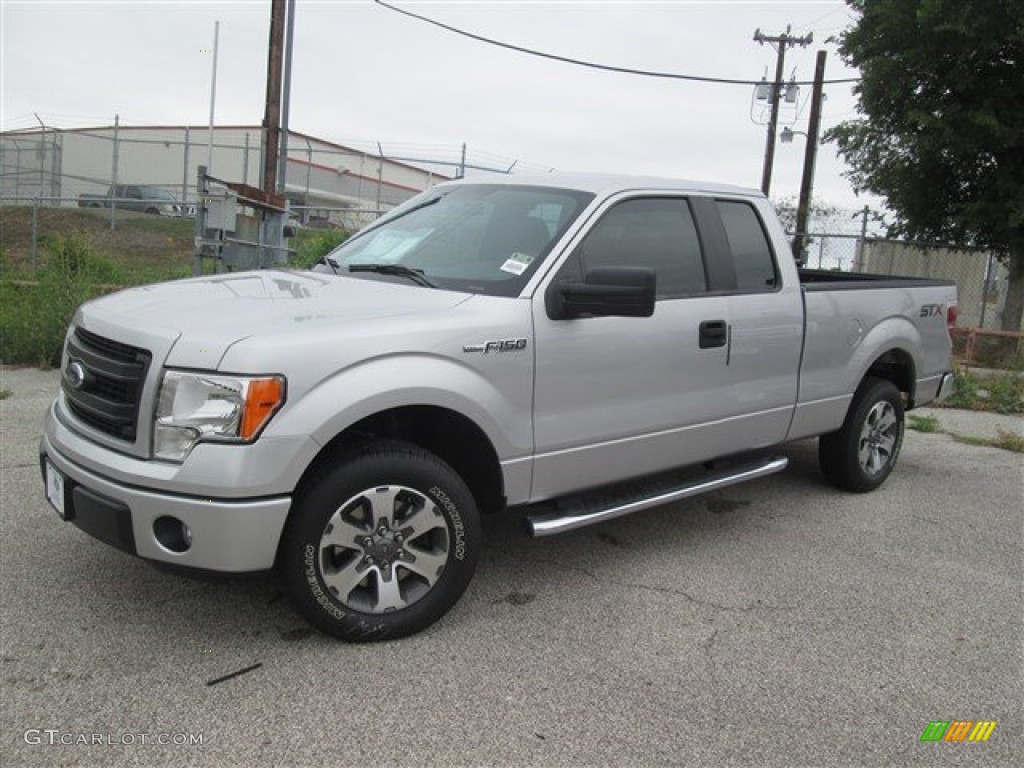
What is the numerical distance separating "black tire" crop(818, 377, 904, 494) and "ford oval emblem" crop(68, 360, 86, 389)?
4330mm

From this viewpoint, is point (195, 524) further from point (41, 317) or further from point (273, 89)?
point (273, 89)

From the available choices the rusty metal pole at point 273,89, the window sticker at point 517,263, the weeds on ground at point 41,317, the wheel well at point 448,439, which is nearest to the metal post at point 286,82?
the rusty metal pole at point 273,89

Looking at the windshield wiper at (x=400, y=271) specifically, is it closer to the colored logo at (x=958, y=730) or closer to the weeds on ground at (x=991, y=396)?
the colored logo at (x=958, y=730)

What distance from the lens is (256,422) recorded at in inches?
114

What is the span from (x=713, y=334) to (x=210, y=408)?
97.5 inches

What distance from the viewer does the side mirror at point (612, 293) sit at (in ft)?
11.3

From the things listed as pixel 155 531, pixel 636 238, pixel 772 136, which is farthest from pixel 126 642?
pixel 772 136

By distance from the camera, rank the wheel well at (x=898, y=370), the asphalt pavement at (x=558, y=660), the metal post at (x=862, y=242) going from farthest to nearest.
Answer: the metal post at (x=862, y=242) < the wheel well at (x=898, y=370) < the asphalt pavement at (x=558, y=660)

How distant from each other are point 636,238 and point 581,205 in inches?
14.1

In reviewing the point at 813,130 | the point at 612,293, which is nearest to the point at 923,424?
the point at 612,293

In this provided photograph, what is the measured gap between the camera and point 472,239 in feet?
13.2

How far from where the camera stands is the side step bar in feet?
11.9

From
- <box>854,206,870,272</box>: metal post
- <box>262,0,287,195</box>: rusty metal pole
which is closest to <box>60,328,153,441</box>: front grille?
<box>262,0,287,195</box>: rusty metal pole

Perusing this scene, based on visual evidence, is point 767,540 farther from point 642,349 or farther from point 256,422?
point 256,422
